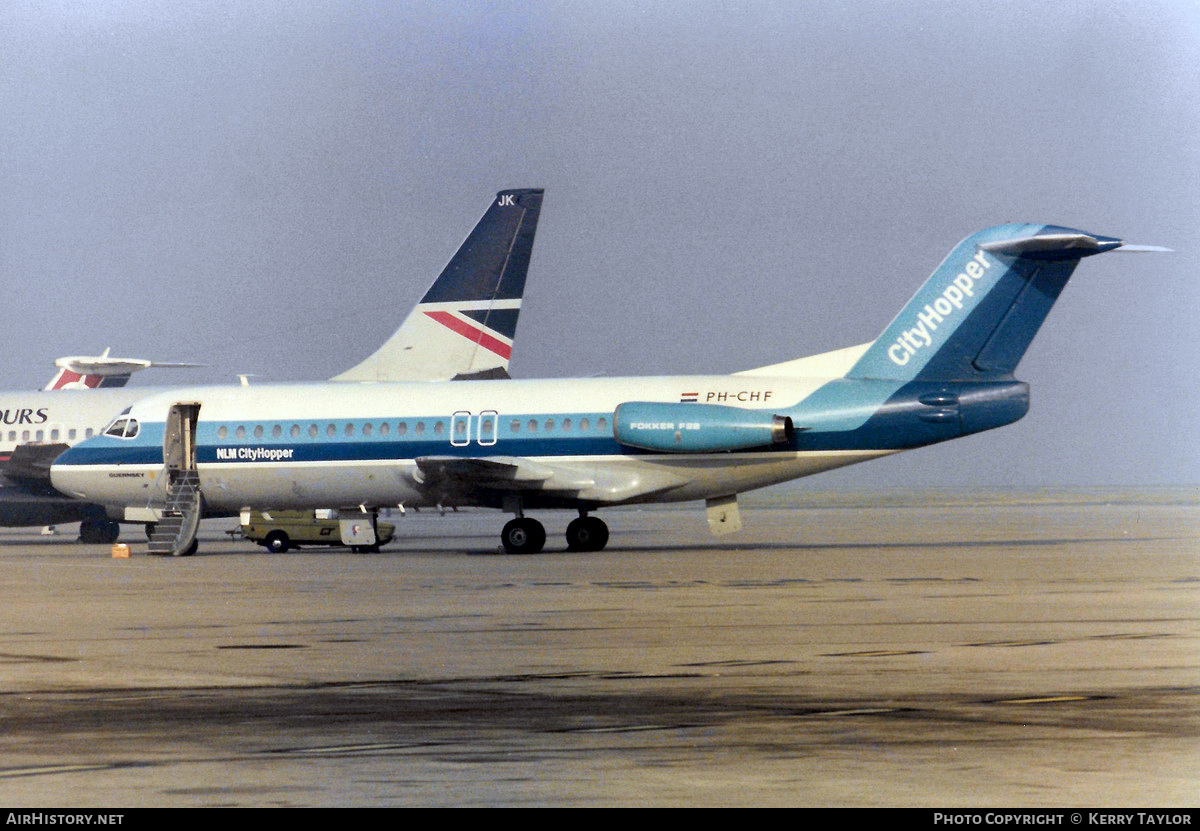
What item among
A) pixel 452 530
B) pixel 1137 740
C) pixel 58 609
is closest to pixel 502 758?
pixel 1137 740

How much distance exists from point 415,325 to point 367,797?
4654 cm

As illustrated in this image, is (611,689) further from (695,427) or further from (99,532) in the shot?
(99,532)

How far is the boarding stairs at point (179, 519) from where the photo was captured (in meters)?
40.8

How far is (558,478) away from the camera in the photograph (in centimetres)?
3847

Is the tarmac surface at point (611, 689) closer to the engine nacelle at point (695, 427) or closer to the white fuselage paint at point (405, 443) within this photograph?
the engine nacelle at point (695, 427)

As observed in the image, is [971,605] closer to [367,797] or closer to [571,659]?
[571,659]

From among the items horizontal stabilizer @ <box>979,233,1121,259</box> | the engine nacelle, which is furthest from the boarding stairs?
horizontal stabilizer @ <box>979,233,1121,259</box>

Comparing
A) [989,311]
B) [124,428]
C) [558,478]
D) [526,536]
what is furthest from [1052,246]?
[124,428]

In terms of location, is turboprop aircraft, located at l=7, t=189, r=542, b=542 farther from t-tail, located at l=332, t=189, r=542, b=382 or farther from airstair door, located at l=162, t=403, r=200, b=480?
airstair door, located at l=162, t=403, r=200, b=480

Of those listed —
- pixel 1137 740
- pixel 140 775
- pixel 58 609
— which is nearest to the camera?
pixel 140 775

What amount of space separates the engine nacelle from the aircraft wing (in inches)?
32.8

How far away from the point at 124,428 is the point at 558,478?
12.0 m

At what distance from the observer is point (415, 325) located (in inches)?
2190

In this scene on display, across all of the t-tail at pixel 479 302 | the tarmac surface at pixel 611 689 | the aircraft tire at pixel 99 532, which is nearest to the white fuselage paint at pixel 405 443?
Answer: the tarmac surface at pixel 611 689
